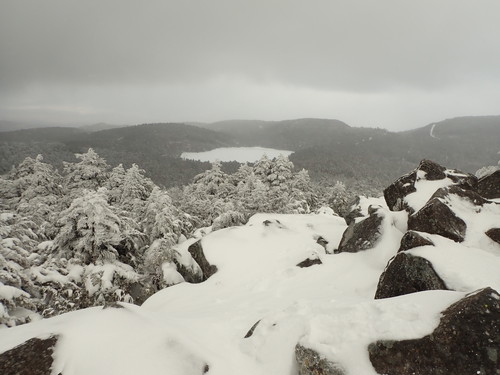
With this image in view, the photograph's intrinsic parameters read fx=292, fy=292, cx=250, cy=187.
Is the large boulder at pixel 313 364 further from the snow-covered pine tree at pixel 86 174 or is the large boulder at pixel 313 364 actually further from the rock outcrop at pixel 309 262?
the snow-covered pine tree at pixel 86 174

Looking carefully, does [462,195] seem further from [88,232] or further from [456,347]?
[88,232]

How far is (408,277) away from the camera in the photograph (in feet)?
23.8

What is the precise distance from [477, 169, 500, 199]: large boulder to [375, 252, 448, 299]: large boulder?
298 inches

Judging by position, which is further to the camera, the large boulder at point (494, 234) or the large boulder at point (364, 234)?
the large boulder at point (364, 234)

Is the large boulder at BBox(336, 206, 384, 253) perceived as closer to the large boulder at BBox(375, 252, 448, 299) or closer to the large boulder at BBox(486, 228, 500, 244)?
the large boulder at BBox(486, 228, 500, 244)

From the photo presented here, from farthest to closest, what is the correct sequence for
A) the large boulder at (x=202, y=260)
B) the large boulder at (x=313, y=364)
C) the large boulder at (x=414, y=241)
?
the large boulder at (x=202, y=260) < the large boulder at (x=414, y=241) < the large boulder at (x=313, y=364)

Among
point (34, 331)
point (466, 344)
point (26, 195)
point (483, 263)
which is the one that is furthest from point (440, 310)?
point (26, 195)

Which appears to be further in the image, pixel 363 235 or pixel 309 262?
pixel 309 262

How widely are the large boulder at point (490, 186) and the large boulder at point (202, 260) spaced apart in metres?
11.8

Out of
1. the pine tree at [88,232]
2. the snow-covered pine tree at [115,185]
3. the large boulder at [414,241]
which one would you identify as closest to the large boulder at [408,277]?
the large boulder at [414,241]

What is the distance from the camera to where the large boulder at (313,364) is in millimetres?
4543

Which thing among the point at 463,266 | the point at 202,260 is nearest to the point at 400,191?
the point at 463,266

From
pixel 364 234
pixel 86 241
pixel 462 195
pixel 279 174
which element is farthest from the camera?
pixel 279 174

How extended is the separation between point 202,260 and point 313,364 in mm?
9149
